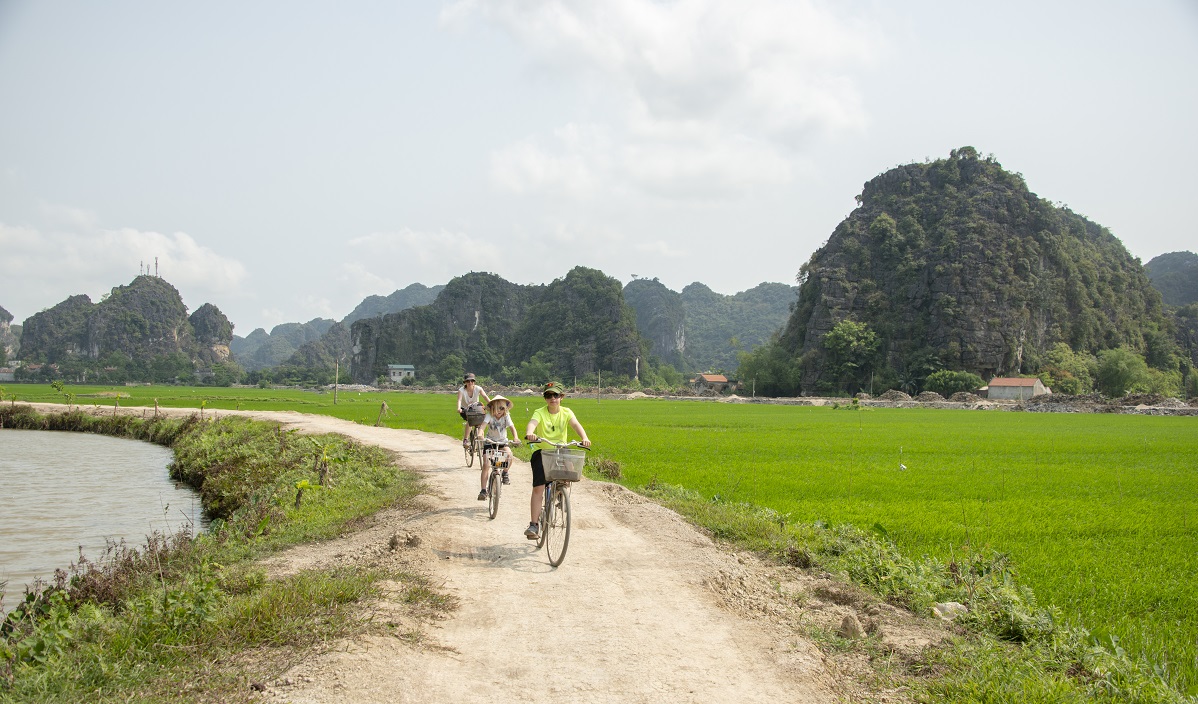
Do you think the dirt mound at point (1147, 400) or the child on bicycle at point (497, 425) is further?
the dirt mound at point (1147, 400)

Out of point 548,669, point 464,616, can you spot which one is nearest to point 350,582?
point 464,616

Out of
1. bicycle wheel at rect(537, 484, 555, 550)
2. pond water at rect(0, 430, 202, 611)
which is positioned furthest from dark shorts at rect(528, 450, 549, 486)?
pond water at rect(0, 430, 202, 611)

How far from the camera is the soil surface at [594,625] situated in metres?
3.92

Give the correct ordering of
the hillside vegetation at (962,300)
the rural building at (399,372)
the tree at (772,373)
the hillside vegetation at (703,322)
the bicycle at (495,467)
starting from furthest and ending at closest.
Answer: the hillside vegetation at (703,322)
the rural building at (399,372)
the tree at (772,373)
the hillside vegetation at (962,300)
the bicycle at (495,467)

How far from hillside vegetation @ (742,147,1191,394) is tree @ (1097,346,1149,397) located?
0.20 m

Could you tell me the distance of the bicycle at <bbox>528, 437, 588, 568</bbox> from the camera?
6207mm

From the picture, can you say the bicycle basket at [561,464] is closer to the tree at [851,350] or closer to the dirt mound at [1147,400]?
the dirt mound at [1147,400]

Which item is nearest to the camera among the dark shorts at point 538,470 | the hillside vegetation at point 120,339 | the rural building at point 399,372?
the dark shorts at point 538,470

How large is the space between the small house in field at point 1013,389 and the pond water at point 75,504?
65.1 m

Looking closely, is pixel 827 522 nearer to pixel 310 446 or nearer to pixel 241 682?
pixel 241 682

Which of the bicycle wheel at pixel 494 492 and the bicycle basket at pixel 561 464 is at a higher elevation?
the bicycle basket at pixel 561 464

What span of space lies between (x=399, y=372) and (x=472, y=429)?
11951cm

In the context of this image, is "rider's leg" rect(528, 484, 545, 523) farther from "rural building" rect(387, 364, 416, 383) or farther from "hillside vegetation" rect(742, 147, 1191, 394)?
"rural building" rect(387, 364, 416, 383)

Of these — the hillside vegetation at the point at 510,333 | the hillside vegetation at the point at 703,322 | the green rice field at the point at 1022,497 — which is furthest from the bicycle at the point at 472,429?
the hillside vegetation at the point at 703,322
